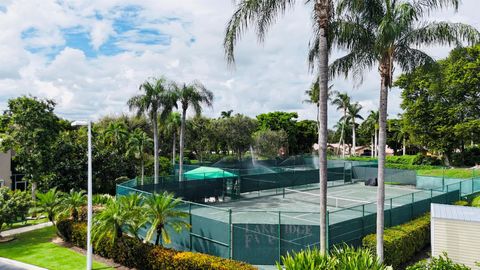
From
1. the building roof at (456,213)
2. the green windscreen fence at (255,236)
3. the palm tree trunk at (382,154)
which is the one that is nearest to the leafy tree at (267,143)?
the green windscreen fence at (255,236)

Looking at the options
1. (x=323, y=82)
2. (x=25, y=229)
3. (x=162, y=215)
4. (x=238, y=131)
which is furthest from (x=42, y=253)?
(x=238, y=131)

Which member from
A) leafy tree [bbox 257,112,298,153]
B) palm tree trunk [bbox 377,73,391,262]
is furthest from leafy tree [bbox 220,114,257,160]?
palm tree trunk [bbox 377,73,391,262]

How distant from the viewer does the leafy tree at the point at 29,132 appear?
25.0 meters

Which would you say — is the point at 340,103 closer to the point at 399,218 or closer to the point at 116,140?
the point at 116,140

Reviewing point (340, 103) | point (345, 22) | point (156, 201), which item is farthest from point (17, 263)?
point (340, 103)

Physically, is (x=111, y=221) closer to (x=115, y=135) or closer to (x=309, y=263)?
(x=309, y=263)

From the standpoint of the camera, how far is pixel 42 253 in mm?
17281

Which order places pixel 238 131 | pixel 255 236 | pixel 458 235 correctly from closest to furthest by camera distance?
pixel 458 235
pixel 255 236
pixel 238 131

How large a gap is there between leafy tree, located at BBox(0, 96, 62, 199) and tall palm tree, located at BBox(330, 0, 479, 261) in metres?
20.6

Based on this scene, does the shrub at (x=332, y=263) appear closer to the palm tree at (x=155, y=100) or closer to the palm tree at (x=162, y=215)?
the palm tree at (x=162, y=215)

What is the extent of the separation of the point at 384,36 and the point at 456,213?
731 centimetres

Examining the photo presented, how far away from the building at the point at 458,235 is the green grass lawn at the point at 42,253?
42.3 ft

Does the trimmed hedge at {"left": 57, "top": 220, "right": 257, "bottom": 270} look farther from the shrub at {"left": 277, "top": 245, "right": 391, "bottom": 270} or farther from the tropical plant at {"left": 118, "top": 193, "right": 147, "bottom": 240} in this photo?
the shrub at {"left": 277, "top": 245, "right": 391, "bottom": 270}

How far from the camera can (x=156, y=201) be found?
49.1ft
